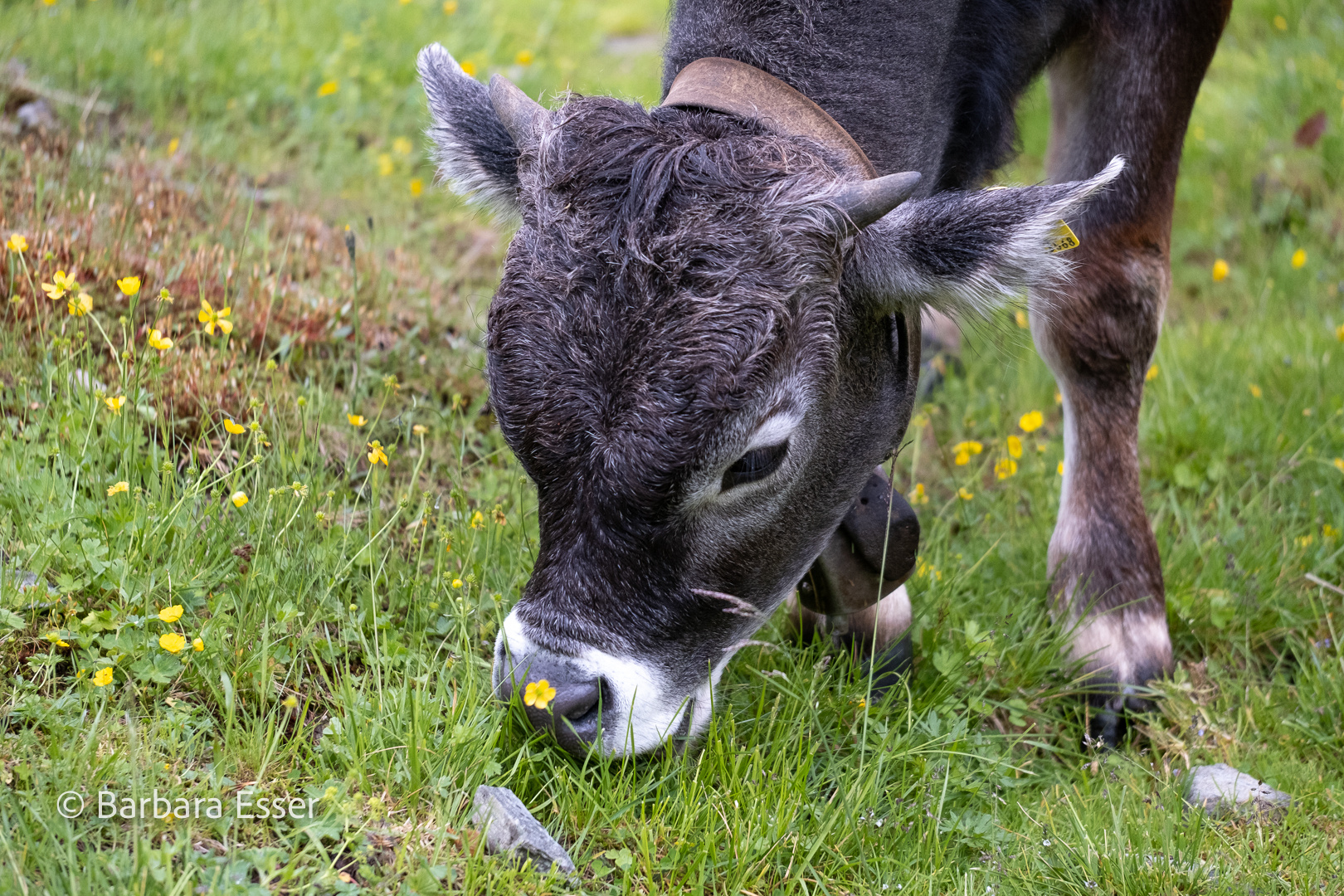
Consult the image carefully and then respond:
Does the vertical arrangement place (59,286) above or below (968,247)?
below

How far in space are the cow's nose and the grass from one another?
0.28 feet

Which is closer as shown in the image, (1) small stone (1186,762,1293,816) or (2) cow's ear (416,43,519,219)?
(1) small stone (1186,762,1293,816)

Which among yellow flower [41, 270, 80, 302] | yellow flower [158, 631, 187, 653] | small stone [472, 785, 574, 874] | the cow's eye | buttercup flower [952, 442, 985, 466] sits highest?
yellow flower [41, 270, 80, 302]

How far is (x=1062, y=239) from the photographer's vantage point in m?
2.78

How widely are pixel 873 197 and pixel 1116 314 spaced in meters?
1.79

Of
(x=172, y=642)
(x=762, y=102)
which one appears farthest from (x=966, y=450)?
(x=172, y=642)

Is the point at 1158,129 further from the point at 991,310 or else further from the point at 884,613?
the point at 884,613

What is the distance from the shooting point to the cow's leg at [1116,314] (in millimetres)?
3859

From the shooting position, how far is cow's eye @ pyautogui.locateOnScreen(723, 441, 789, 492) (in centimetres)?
279

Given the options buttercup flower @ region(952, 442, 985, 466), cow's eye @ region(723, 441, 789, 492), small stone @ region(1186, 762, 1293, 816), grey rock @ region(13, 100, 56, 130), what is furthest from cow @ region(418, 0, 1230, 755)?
grey rock @ region(13, 100, 56, 130)

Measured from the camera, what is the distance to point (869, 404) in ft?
10.3

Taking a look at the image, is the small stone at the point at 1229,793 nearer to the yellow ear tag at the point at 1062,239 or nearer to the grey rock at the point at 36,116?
the yellow ear tag at the point at 1062,239

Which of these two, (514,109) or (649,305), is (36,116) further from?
(649,305)

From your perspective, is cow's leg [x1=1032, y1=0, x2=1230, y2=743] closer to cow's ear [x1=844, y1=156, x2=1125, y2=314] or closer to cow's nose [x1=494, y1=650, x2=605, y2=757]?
cow's ear [x1=844, y1=156, x2=1125, y2=314]
